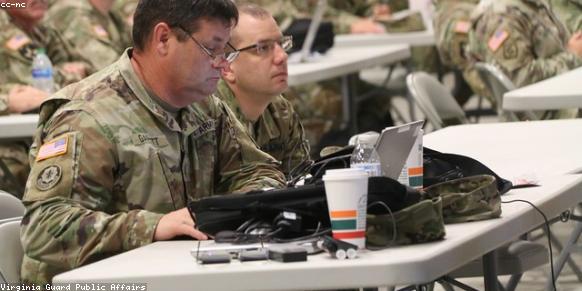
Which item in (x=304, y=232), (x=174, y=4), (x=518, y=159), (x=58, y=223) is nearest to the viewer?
(x=304, y=232)

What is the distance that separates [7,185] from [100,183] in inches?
103

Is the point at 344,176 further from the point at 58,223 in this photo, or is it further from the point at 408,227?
the point at 58,223

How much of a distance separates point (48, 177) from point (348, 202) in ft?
2.67

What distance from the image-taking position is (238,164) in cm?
366

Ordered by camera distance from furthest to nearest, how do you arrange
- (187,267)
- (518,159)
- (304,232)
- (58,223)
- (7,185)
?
(7,185)
(518,159)
(58,223)
(304,232)
(187,267)

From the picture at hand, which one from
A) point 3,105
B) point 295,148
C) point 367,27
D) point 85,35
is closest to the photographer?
point 295,148

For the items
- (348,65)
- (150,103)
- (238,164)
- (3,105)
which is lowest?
(348,65)

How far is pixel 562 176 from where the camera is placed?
3.53 metres

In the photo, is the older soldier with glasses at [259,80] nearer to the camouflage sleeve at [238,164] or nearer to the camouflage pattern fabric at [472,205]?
the camouflage sleeve at [238,164]

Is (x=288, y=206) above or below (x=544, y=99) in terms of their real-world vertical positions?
above

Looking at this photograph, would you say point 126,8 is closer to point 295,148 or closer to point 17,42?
point 17,42

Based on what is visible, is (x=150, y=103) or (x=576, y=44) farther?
(x=576, y=44)

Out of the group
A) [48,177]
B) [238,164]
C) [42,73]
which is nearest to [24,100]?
[42,73]

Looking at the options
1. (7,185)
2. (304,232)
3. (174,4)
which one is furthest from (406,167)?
(7,185)
